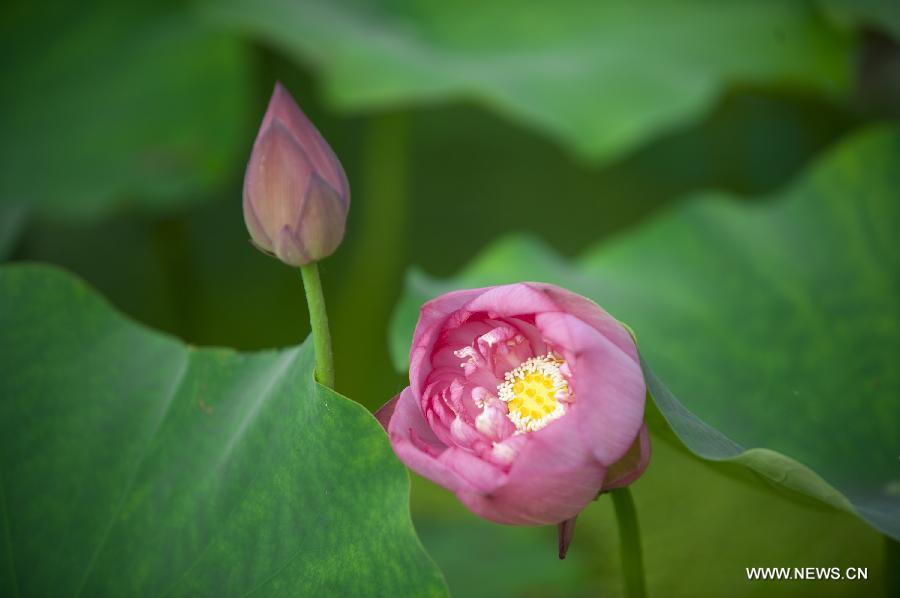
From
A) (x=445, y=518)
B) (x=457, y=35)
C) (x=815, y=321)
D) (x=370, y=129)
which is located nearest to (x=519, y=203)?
(x=370, y=129)

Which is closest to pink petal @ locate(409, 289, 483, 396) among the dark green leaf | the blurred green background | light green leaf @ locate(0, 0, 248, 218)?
the blurred green background

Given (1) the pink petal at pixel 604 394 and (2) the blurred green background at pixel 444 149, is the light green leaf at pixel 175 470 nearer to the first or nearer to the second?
(1) the pink petal at pixel 604 394

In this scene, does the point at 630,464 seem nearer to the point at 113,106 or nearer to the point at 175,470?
the point at 175,470

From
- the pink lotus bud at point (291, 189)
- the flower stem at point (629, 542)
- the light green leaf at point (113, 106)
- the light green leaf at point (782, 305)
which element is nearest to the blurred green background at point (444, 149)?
the light green leaf at point (113, 106)

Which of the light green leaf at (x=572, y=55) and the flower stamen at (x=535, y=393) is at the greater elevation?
the flower stamen at (x=535, y=393)

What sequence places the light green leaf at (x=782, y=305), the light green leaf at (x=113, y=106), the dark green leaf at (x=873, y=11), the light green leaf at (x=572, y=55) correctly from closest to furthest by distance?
1. the light green leaf at (x=782, y=305)
2. the dark green leaf at (x=873, y=11)
3. the light green leaf at (x=572, y=55)
4. the light green leaf at (x=113, y=106)

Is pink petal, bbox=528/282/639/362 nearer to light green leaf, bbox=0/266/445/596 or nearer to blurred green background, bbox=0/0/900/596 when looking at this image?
light green leaf, bbox=0/266/445/596

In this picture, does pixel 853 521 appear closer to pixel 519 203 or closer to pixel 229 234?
pixel 519 203

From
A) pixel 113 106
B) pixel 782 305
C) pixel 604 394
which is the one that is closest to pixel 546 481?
pixel 604 394
